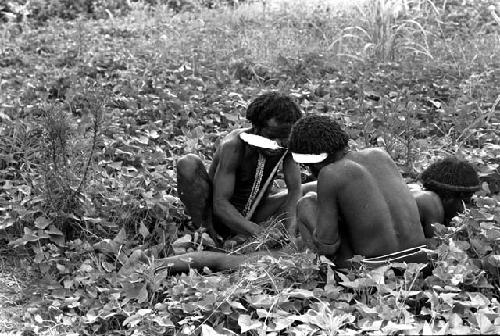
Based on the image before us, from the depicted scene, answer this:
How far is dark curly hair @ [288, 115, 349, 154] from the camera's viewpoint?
13.2 ft

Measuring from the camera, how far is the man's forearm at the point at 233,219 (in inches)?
188

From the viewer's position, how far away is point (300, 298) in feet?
12.5

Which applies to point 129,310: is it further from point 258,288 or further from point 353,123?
point 353,123

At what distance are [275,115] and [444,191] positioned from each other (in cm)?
106

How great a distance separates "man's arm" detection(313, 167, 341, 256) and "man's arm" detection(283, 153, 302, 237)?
756 millimetres

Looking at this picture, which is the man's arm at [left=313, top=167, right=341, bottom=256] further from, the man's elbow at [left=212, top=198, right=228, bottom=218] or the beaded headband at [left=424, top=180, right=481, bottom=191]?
the man's elbow at [left=212, top=198, right=228, bottom=218]

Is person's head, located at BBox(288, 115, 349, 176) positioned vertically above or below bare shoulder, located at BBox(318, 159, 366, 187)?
above

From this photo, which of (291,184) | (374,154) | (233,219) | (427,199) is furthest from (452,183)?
(233,219)

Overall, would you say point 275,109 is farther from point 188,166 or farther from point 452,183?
point 452,183

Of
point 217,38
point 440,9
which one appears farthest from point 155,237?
point 440,9

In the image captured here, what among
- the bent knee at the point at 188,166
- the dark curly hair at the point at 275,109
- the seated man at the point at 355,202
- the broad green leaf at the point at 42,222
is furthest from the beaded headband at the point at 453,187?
the broad green leaf at the point at 42,222

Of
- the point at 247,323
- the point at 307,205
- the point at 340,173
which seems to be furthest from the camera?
the point at 307,205

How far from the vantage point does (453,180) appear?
4.25 m

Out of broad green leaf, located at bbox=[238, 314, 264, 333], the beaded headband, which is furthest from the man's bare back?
broad green leaf, located at bbox=[238, 314, 264, 333]
